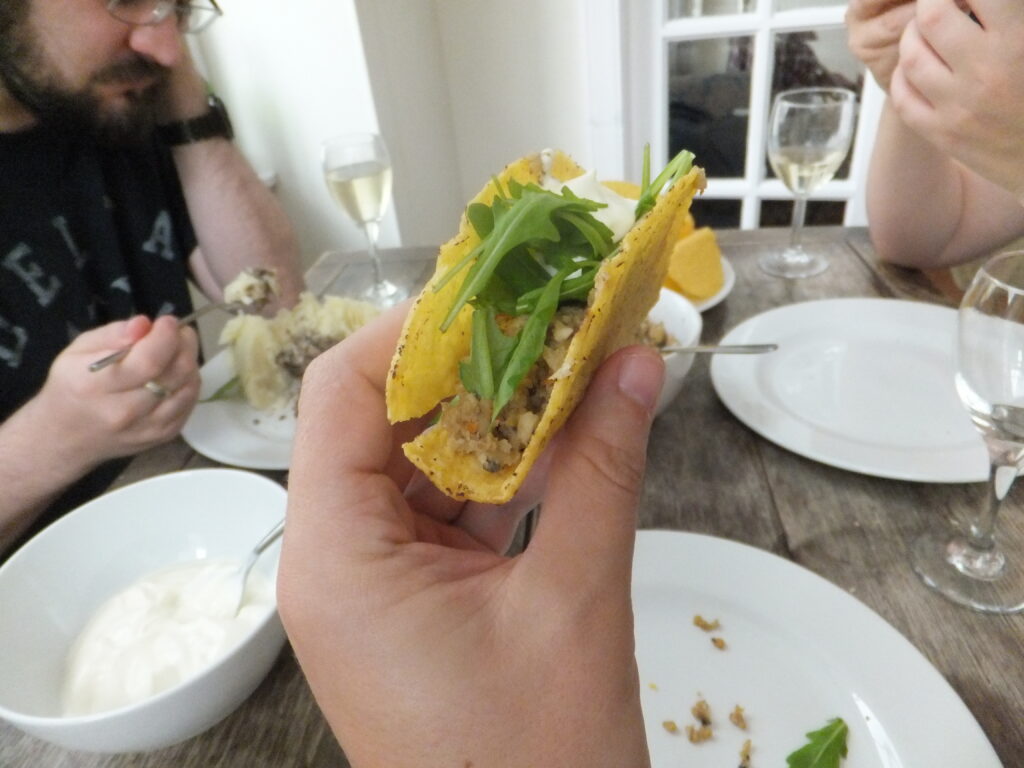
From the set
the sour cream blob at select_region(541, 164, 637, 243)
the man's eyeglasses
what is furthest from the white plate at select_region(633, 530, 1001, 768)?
the man's eyeglasses

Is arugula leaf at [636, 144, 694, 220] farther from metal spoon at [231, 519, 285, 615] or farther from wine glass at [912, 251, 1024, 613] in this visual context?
metal spoon at [231, 519, 285, 615]

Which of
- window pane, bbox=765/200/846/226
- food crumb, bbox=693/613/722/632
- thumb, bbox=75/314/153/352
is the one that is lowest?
window pane, bbox=765/200/846/226

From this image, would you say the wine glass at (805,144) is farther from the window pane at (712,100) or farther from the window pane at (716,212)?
the window pane at (716,212)

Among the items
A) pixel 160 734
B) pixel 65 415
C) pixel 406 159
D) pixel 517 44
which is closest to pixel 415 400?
pixel 160 734

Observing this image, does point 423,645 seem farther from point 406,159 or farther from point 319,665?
point 406,159

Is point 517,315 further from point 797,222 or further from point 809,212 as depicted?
point 809,212
